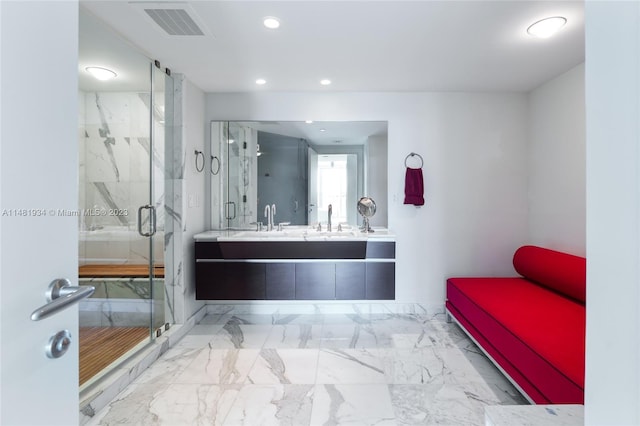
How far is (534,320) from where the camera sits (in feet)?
6.74

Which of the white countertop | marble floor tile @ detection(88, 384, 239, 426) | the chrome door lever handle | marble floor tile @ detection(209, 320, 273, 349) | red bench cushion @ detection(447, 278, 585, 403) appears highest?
the chrome door lever handle

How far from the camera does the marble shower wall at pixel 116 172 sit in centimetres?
234

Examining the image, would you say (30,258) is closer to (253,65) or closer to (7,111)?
(7,111)

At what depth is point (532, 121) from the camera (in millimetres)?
3338

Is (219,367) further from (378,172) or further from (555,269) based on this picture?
(555,269)

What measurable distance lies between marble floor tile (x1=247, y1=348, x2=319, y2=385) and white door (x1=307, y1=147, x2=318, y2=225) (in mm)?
1445

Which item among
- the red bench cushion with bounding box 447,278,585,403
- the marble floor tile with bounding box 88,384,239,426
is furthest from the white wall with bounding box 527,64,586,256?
the marble floor tile with bounding box 88,384,239,426

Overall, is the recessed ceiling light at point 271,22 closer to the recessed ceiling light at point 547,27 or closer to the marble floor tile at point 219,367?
the recessed ceiling light at point 547,27

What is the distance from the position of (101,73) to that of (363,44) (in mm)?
1931

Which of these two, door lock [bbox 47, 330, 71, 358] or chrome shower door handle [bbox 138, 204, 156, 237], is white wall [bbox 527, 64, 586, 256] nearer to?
door lock [bbox 47, 330, 71, 358]

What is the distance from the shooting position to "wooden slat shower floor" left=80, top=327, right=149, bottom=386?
213 centimetres

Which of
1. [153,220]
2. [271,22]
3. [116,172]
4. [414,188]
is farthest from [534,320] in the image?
[116,172]

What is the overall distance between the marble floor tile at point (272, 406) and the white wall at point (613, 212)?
161cm

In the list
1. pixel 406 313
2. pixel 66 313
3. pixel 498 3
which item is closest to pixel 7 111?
pixel 66 313
